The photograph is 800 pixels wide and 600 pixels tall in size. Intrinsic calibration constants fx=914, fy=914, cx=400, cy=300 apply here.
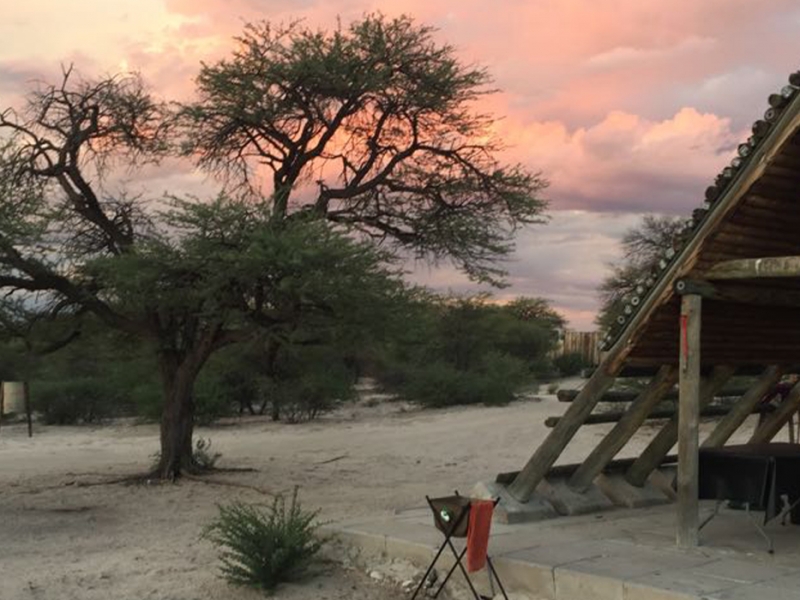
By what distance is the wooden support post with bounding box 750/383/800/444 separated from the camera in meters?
10.3

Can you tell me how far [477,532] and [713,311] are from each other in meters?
3.24

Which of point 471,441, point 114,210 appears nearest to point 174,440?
point 114,210

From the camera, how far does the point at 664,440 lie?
9.72m

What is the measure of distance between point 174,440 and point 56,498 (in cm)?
203

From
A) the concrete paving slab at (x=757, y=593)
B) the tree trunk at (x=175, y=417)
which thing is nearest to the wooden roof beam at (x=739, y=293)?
the concrete paving slab at (x=757, y=593)

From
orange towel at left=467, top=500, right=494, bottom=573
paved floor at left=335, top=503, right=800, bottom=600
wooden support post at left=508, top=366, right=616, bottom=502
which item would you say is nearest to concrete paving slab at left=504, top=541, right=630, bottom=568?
paved floor at left=335, top=503, right=800, bottom=600

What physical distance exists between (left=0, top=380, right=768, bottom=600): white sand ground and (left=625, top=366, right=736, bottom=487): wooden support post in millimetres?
3386

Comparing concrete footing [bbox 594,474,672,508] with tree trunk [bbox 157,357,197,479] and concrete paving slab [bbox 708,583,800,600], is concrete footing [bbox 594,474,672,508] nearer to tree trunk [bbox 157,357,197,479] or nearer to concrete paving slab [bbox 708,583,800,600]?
concrete paving slab [bbox 708,583,800,600]

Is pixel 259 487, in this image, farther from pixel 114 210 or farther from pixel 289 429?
pixel 289 429

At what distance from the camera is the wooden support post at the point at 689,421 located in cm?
728

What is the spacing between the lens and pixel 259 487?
1412 cm

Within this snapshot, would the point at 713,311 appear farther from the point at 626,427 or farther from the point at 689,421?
the point at 626,427

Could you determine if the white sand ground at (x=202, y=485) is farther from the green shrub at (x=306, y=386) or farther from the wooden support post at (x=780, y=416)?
the wooden support post at (x=780, y=416)

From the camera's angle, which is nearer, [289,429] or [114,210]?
[114,210]
